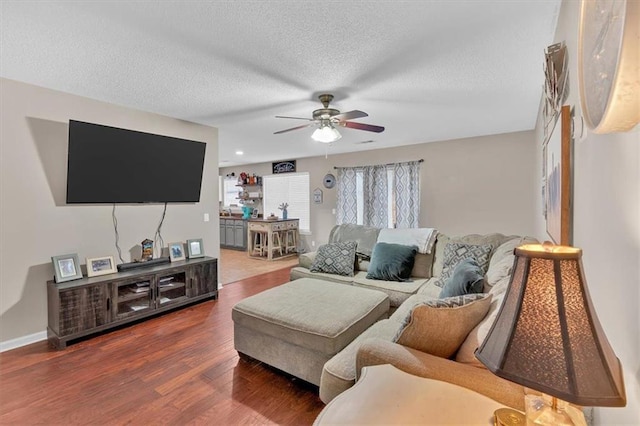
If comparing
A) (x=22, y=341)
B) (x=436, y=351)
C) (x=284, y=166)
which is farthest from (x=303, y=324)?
(x=284, y=166)

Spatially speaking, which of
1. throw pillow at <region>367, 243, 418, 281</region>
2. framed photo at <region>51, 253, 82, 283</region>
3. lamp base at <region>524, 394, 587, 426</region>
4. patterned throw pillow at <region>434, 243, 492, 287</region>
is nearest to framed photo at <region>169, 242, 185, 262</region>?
framed photo at <region>51, 253, 82, 283</region>

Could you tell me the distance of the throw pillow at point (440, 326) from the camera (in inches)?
53.4

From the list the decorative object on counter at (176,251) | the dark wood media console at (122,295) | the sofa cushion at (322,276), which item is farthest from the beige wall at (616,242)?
the decorative object on counter at (176,251)

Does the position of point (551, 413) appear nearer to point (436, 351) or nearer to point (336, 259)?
point (436, 351)

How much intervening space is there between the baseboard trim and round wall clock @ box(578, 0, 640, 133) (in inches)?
164

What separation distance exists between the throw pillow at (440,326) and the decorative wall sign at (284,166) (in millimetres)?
6212

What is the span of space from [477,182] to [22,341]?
19.8ft

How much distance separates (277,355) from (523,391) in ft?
5.08

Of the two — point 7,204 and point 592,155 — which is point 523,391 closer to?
point 592,155

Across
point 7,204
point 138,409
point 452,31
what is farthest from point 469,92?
point 7,204

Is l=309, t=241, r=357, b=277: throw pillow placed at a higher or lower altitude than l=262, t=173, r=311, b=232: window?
lower

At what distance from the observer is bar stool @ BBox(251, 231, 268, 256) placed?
681 centimetres

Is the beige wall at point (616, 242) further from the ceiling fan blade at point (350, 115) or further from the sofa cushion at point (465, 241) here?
the sofa cushion at point (465, 241)

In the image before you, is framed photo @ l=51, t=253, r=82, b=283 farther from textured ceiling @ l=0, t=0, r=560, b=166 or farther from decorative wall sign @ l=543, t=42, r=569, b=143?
decorative wall sign @ l=543, t=42, r=569, b=143
